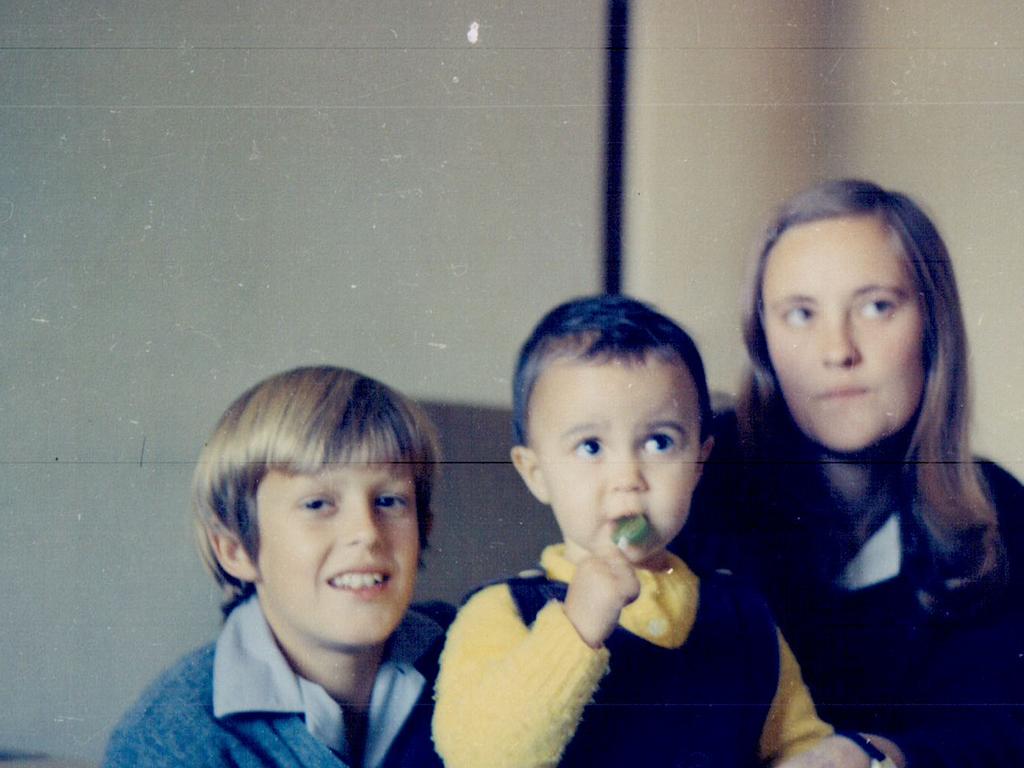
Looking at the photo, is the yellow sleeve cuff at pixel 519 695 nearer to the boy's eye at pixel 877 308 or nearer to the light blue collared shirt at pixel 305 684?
the light blue collared shirt at pixel 305 684

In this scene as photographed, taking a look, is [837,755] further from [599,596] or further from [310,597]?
[310,597]

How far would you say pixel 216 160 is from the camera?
109 cm

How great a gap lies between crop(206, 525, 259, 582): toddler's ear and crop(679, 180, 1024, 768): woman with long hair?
463mm

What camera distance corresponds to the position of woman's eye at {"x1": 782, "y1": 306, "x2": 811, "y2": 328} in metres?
1.06

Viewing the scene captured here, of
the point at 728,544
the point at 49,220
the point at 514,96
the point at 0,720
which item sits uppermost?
the point at 514,96

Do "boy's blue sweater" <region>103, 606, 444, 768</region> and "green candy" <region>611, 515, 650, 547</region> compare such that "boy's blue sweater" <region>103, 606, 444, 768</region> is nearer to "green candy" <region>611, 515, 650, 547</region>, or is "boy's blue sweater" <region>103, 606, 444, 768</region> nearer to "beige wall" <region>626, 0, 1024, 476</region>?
"green candy" <region>611, 515, 650, 547</region>

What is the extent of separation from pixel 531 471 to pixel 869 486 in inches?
14.8

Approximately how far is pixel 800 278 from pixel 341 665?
64 cm

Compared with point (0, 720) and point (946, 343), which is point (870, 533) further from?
point (0, 720)

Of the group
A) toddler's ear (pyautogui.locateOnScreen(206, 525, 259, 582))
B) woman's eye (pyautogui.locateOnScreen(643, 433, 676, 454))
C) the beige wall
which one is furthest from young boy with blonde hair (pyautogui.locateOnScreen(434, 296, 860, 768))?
toddler's ear (pyautogui.locateOnScreen(206, 525, 259, 582))

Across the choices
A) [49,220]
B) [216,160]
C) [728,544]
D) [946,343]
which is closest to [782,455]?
[728,544]

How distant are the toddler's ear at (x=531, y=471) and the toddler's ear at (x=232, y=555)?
297mm

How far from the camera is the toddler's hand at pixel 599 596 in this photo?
3.06 ft

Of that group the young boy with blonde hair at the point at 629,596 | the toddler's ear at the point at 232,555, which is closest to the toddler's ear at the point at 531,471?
the young boy with blonde hair at the point at 629,596
